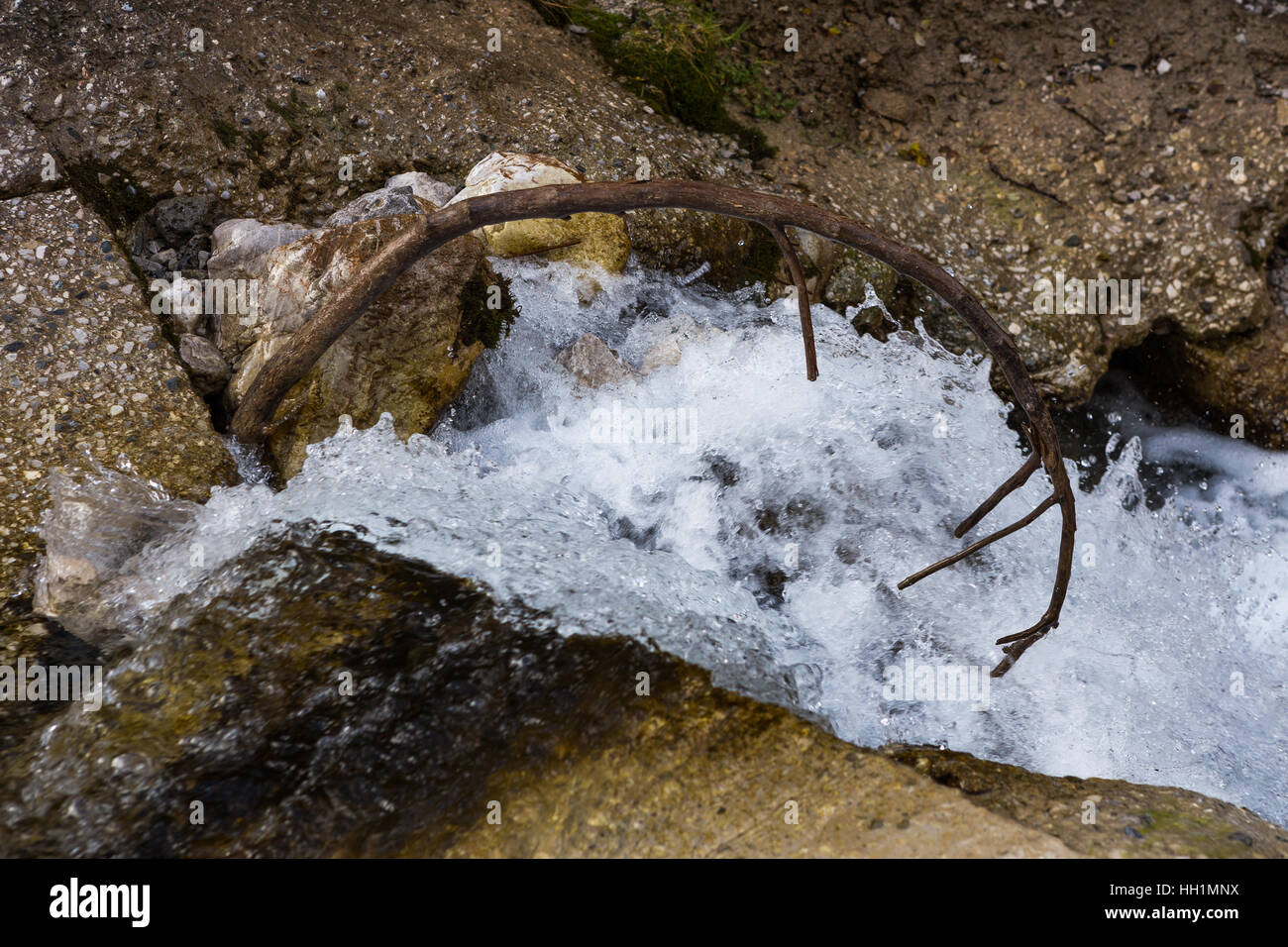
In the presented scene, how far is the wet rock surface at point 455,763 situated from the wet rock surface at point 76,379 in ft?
2.27

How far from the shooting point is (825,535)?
10.5 feet

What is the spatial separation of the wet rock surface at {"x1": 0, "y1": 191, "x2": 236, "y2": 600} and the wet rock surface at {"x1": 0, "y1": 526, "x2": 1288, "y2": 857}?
0.69 m

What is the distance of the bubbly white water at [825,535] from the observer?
246 cm

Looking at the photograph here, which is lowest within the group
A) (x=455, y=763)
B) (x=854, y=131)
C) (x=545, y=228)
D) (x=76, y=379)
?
(x=455, y=763)

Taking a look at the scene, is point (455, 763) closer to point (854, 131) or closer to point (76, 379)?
point (76, 379)

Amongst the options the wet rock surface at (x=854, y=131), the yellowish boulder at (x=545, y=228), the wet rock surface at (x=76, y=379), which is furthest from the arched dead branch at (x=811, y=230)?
the wet rock surface at (x=854, y=131)

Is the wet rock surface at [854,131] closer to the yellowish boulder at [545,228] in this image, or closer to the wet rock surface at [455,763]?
the yellowish boulder at [545,228]

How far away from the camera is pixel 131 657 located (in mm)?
2102

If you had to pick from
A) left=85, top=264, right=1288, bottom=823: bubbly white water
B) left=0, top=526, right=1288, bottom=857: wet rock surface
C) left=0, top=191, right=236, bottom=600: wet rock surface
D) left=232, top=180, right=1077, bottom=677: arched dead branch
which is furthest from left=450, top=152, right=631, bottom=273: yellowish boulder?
left=0, top=526, right=1288, bottom=857: wet rock surface

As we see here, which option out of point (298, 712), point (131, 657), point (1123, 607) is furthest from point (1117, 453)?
point (131, 657)

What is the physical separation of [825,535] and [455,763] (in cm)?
176

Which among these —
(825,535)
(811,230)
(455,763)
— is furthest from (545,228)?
(455,763)

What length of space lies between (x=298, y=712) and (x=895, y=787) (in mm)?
1410

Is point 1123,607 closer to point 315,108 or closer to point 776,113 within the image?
point 776,113
